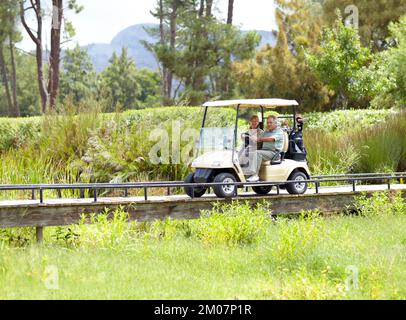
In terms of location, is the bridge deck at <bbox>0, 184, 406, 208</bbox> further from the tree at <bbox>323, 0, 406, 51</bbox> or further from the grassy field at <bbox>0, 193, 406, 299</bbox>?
the tree at <bbox>323, 0, 406, 51</bbox>

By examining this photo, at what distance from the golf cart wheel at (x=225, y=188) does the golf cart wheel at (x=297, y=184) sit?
1.31 meters

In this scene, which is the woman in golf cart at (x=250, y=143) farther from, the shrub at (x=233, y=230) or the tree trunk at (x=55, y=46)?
the tree trunk at (x=55, y=46)

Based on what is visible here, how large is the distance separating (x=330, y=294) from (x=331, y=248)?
194 cm

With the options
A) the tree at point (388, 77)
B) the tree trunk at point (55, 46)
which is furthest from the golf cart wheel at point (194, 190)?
the tree trunk at point (55, 46)

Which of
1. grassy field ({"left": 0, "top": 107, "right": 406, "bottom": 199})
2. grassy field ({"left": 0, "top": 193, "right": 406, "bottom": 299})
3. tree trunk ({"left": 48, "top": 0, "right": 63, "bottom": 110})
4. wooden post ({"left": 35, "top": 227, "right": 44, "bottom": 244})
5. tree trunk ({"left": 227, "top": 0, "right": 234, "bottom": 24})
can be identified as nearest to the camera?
grassy field ({"left": 0, "top": 193, "right": 406, "bottom": 299})

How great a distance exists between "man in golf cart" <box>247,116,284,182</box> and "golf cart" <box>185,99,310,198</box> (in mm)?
113

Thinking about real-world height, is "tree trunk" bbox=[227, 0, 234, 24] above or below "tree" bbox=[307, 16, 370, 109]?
above

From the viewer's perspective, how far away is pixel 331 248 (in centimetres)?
820

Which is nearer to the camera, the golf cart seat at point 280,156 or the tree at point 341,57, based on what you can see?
the golf cart seat at point 280,156

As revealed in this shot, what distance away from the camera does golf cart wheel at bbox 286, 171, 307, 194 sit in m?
12.0

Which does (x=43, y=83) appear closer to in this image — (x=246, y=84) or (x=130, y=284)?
(x=246, y=84)

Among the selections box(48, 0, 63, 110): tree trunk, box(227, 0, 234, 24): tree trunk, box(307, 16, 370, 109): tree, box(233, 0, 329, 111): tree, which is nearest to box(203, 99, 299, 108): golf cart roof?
box(307, 16, 370, 109): tree

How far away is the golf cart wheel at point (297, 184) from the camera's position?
39.2 feet

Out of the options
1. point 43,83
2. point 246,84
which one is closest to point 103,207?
point 43,83
